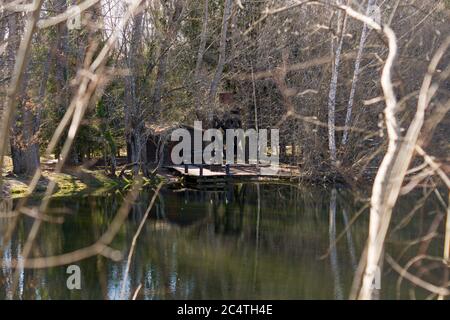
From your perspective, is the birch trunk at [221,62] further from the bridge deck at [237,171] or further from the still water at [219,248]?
the still water at [219,248]

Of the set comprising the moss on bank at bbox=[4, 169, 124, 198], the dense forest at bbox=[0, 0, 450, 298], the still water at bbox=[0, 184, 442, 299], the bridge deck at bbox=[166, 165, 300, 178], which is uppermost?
the dense forest at bbox=[0, 0, 450, 298]

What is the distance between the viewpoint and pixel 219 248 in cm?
1121

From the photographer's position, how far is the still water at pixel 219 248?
327 inches

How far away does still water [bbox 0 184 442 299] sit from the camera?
831cm

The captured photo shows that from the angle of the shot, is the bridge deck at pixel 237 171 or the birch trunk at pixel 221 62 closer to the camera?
the birch trunk at pixel 221 62

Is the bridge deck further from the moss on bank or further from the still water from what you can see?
the still water

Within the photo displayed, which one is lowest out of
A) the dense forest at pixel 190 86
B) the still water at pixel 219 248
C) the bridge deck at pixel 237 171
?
the still water at pixel 219 248

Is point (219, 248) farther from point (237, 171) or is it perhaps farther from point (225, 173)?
point (237, 171)

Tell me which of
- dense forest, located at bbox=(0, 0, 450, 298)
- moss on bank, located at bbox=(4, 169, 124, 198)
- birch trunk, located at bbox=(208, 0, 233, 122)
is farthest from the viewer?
birch trunk, located at bbox=(208, 0, 233, 122)

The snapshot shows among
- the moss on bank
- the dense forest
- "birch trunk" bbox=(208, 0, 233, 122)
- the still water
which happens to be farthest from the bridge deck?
the still water

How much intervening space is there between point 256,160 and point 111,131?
536 cm

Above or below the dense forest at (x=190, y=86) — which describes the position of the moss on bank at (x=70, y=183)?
below

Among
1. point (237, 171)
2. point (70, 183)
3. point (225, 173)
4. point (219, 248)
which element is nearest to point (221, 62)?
point (225, 173)

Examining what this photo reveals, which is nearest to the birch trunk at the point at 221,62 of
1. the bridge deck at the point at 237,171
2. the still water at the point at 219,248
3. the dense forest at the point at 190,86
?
the dense forest at the point at 190,86
